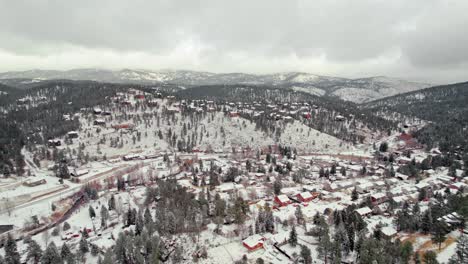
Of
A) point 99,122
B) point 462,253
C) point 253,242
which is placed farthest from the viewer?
point 99,122

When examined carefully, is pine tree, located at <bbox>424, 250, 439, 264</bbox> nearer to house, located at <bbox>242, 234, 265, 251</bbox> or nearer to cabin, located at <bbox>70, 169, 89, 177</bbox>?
house, located at <bbox>242, 234, 265, 251</bbox>

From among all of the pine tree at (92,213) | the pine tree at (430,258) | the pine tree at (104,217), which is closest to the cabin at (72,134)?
the pine tree at (92,213)

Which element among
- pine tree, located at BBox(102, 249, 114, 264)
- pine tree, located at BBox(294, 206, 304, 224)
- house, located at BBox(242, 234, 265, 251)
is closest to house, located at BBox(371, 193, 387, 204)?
pine tree, located at BBox(294, 206, 304, 224)

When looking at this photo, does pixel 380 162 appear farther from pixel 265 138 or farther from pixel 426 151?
pixel 265 138

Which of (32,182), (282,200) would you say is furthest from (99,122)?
(282,200)

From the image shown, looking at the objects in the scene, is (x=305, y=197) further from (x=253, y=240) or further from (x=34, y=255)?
(x=34, y=255)

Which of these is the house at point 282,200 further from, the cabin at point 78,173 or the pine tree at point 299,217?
the cabin at point 78,173
